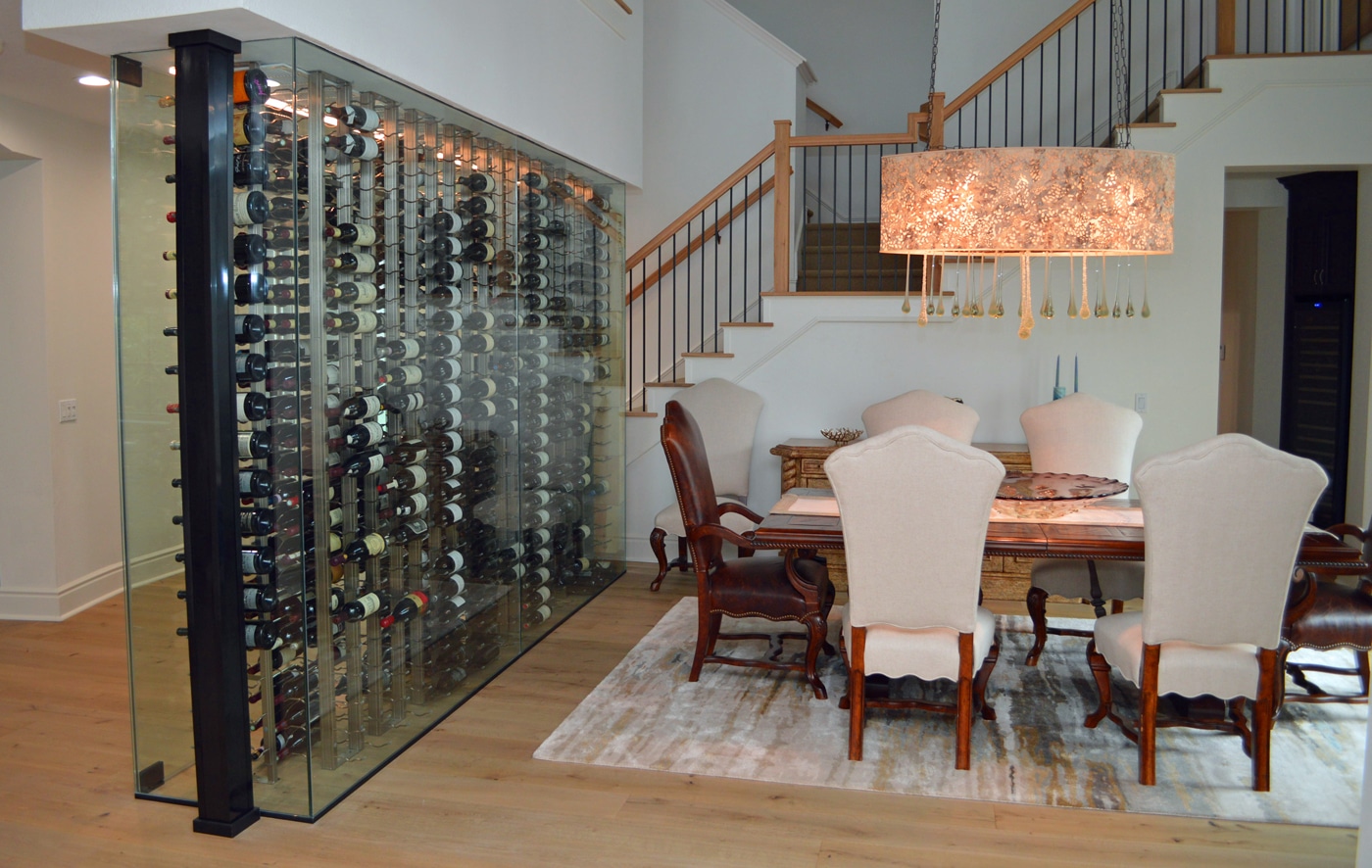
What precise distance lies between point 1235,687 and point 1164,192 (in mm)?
1644

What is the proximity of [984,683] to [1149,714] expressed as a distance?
581mm

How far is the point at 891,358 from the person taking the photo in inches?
231

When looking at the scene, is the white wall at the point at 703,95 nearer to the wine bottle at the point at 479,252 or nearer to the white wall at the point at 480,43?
the white wall at the point at 480,43

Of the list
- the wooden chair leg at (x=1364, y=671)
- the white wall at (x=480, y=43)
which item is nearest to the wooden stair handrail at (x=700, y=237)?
the white wall at (x=480, y=43)

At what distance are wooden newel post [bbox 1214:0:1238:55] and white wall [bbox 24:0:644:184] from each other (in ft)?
10.3

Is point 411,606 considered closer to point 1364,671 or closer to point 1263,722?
point 1263,722

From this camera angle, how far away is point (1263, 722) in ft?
10.2

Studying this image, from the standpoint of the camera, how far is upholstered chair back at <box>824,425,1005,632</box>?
3080 mm

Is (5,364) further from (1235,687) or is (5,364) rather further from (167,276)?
(1235,687)

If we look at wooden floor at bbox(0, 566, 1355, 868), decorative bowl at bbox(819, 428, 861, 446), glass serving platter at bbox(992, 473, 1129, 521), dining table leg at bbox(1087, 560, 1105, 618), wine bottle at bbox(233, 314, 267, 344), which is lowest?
wooden floor at bbox(0, 566, 1355, 868)

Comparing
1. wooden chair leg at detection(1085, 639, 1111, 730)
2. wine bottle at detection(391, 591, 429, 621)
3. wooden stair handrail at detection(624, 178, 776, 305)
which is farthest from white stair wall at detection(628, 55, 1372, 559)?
wine bottle at detection(391, 591, 429, 621)

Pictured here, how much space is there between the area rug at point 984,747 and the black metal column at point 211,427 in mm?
988

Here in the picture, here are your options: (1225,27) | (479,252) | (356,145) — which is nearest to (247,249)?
(356,145)

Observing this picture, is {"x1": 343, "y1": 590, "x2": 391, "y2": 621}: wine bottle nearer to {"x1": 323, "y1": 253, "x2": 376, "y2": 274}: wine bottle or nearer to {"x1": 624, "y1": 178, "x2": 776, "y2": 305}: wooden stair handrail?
{"x1": 323, "y1": 253, "x2": 376, "y2": 274}: wine bottle
